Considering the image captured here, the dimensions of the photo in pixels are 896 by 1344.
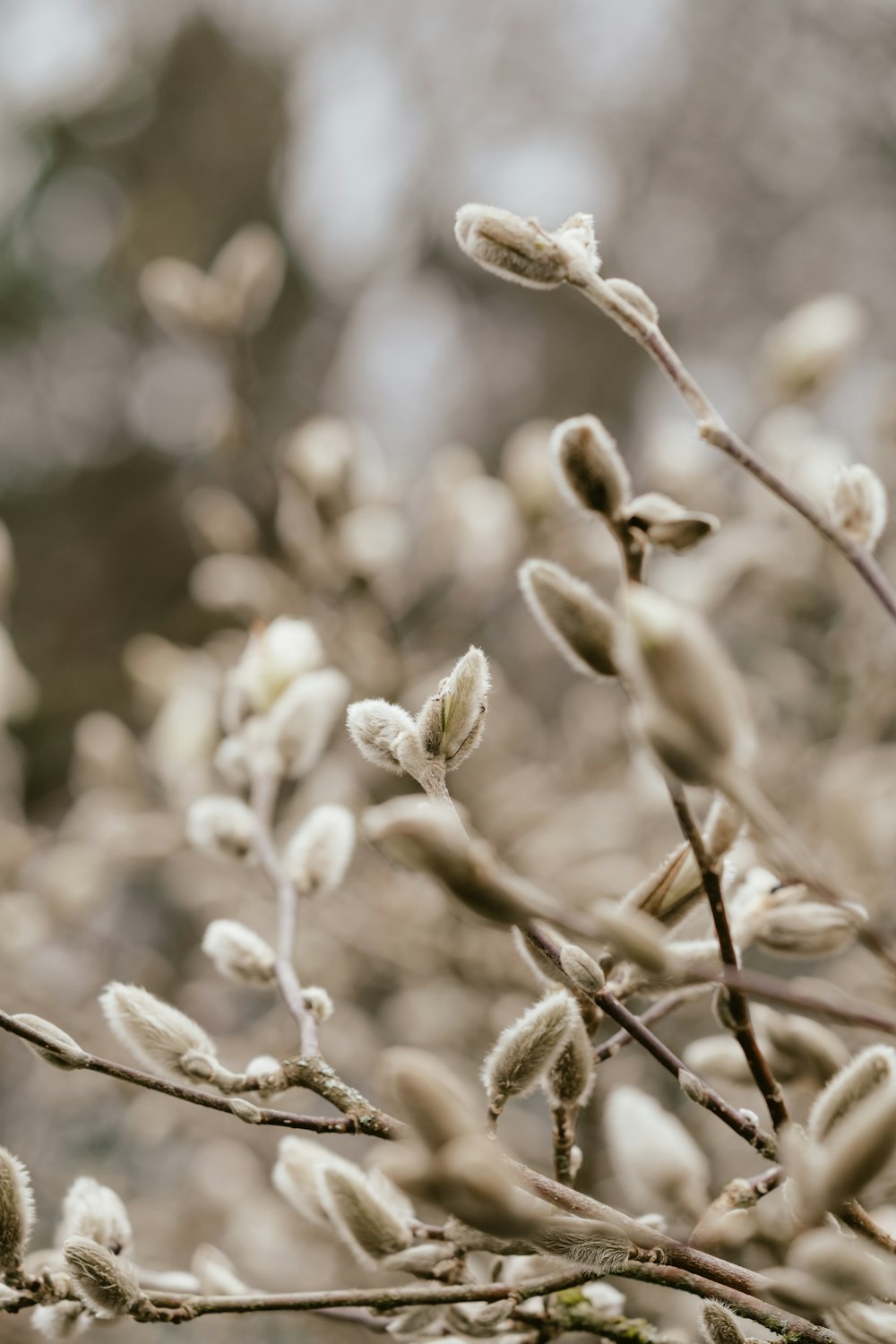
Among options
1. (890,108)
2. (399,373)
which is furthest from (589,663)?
(399,373)

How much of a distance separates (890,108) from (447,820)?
6.02 ft

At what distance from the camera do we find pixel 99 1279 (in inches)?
12.0

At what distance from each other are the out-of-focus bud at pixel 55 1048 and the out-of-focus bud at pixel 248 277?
2.17 ft

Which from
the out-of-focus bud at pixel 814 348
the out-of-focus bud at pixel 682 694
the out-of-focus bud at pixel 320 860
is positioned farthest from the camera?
the out-of-focus bud at pixel 814 348

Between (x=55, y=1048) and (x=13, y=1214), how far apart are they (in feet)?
0.17

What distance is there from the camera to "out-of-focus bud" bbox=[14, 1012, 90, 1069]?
32cm

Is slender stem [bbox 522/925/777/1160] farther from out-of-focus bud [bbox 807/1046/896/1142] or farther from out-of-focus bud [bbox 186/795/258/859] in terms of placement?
out-of-focus bud [bbox 186/795/258/859]

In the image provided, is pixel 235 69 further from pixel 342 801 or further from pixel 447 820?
pixel 447 820

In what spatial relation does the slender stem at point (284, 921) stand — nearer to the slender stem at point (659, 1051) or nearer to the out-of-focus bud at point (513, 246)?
the slender stem at point (659, 1051)

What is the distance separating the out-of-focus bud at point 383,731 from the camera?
1.05ft

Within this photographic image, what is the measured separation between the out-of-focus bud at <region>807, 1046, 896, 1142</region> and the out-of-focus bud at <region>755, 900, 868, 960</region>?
6cm

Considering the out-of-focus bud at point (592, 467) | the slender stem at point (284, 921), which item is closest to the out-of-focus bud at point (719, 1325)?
the slender stem at point (284, 921)

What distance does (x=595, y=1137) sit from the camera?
684 mm

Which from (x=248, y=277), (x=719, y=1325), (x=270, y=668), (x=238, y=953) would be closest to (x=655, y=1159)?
(x=719, y=1325)
